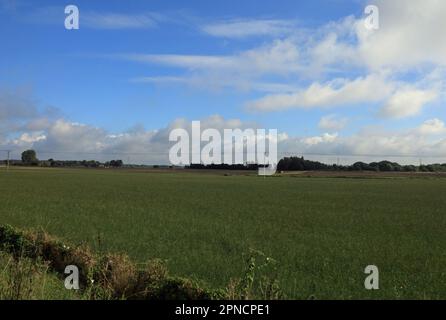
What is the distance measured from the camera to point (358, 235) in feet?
65.3

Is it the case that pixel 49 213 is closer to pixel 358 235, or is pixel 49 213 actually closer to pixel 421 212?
pixel 358 235

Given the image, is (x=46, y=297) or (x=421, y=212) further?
(x=421, y=212)

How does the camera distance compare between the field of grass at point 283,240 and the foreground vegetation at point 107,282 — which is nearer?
the foreground vegetation at point 107,282

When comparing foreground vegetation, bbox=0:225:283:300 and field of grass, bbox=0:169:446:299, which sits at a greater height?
foreground vegetation, bbox=0:225:283:300

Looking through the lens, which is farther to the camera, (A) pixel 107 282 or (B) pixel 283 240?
(B) pixel 283 240

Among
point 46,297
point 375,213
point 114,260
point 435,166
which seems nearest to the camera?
point 46,297

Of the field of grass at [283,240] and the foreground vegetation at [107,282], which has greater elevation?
the foreground vegetation at [107,282]

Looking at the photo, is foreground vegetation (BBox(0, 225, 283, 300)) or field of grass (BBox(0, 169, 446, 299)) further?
field of grass (BBox(0, 169, 446, 299))

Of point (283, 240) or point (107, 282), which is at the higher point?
point (107, 282)
